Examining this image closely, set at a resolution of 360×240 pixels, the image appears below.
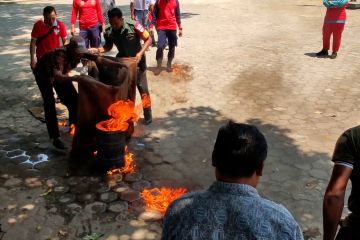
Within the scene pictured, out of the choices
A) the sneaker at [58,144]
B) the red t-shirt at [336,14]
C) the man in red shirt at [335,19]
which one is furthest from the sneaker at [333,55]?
the sneaker at [58,144]

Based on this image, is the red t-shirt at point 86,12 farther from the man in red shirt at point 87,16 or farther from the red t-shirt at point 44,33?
the red t-shirt at point 44,33

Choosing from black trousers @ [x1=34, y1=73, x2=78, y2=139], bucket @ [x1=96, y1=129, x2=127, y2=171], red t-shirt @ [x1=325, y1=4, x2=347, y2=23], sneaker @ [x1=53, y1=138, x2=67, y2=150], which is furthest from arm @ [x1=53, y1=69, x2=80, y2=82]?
red t-shirt @ [x1=325, y1=4, x2=347, y2=23]

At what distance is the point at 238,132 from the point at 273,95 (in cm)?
678

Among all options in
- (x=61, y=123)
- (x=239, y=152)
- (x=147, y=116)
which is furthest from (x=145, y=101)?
(x=239, y=152)

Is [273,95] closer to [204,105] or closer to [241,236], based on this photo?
[204,105]

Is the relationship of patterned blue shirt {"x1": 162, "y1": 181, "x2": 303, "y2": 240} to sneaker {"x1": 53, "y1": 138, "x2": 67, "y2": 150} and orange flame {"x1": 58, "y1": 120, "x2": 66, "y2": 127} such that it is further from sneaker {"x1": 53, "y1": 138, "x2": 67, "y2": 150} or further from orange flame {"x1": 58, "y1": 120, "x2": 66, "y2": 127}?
orange flame {"x1": 58, "y1": 120, "x2": 66, "y2": 127}

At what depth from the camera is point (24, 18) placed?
1728 cm

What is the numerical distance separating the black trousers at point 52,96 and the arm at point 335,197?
14.1 ft

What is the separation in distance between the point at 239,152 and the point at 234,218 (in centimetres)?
29

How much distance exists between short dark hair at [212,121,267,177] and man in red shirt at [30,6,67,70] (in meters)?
5.57

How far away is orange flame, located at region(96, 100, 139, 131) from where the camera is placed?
5.23 metres

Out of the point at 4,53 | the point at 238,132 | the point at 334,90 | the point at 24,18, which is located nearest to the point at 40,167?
the point at 238,132

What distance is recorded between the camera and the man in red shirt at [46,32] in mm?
6750

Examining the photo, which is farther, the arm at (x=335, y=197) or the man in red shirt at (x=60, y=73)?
the man in red shirt at (x=60, y=73)
